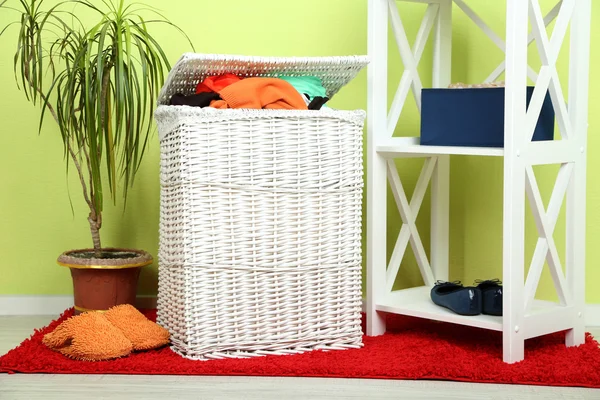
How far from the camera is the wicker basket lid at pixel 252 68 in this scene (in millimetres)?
2055

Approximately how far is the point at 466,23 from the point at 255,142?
37.4 inches

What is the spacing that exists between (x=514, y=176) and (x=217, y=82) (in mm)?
763

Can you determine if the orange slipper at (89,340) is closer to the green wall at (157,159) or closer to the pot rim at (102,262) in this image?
the pot rim at (102,262)

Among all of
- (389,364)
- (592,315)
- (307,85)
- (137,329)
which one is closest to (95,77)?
(307,85)

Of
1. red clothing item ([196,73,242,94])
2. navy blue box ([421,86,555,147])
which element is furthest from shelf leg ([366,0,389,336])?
red clothing item ([196,73,242,94])

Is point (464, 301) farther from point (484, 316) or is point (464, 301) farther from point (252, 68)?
point (252, 68)

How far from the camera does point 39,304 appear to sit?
272 centimetres

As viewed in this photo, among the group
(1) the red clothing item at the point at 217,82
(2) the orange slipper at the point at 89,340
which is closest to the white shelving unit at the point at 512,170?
(1) the red clothing item at the point at 217,82

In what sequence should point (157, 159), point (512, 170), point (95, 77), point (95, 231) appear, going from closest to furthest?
point (512, 170)
point (95, 77)
point (95, 231)
point (157, 159)

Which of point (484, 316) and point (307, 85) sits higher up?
point (307, 85)

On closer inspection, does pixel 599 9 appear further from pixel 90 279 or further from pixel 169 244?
pixel 90 279

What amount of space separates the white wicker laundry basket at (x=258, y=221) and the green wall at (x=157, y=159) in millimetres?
496

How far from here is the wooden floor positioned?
5.99 ft

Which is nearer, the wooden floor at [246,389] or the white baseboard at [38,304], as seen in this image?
the wooden floor at [246,389]
